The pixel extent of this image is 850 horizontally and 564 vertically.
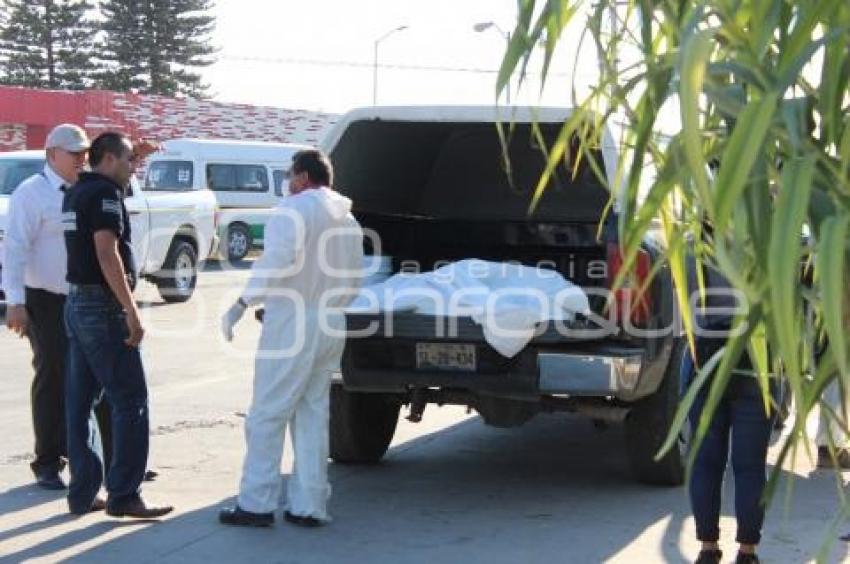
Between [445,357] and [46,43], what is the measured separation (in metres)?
64.6

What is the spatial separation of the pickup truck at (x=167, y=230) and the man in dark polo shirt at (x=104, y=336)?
36.7ft

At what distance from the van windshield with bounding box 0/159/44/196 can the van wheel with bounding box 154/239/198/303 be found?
2851mm

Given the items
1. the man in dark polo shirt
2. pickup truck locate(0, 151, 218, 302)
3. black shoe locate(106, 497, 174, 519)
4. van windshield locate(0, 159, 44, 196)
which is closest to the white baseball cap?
the man in dark polo shirt

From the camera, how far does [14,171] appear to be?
1733 centimetres

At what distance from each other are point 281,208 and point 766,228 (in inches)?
189

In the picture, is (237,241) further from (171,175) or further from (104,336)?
(104,336)

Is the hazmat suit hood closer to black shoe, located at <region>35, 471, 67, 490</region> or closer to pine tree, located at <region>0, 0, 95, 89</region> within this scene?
black shoe, located at <region>35, 471, 67, 490</region>

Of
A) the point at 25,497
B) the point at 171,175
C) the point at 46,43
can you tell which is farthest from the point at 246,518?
the point at 46,43

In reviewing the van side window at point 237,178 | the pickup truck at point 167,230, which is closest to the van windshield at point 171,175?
the van side window at point 237,178

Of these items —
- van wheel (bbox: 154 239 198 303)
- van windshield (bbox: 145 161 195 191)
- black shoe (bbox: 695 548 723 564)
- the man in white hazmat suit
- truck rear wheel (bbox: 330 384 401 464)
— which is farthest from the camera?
van windshield (bbox: 145 161 195 191)

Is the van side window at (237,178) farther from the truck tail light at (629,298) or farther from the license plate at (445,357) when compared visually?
the truck tail light at (629,298)

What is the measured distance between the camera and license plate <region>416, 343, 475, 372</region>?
23.6 feet

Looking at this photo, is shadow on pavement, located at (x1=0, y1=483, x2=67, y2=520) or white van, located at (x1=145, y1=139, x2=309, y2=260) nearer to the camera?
shadow on pavement, located at (x1=0, y1=483, x2=67, y2=520)

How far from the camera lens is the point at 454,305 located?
730cm
